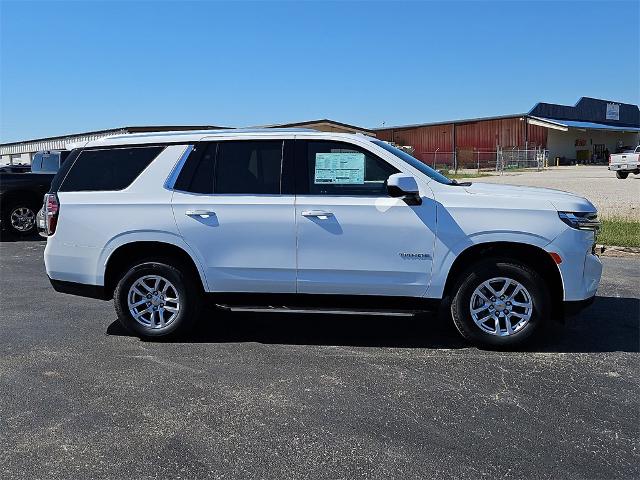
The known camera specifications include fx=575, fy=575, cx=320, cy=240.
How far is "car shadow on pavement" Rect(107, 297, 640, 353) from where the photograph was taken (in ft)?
17.0

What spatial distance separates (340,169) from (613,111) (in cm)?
7727

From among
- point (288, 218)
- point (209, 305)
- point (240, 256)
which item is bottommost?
point (209, 305)

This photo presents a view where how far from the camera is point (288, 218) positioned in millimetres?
4961

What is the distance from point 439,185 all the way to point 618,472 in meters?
2.62

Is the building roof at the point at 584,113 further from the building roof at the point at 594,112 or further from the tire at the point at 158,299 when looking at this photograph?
the tire at the point at 158,299

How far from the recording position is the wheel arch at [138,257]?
5.24 metres

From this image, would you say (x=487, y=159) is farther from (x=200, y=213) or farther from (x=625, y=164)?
(x=200, y=213)

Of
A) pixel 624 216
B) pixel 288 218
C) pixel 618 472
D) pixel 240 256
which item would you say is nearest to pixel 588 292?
pixel 618 472

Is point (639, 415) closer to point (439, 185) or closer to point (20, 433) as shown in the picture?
point (439, 185)

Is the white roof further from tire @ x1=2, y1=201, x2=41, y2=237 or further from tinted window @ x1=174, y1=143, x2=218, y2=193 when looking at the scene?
tire @ x1=2, y1=201, x2=41, y2=237

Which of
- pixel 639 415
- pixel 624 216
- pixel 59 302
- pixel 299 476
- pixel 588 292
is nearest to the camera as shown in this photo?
pixel 299 476

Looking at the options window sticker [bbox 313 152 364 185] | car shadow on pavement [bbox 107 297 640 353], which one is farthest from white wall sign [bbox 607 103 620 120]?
window sticker [bbox 313 152 364 185]

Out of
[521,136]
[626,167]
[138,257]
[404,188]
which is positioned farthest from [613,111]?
[138,257]

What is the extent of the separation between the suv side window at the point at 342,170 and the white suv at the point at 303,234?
0.03 ft
